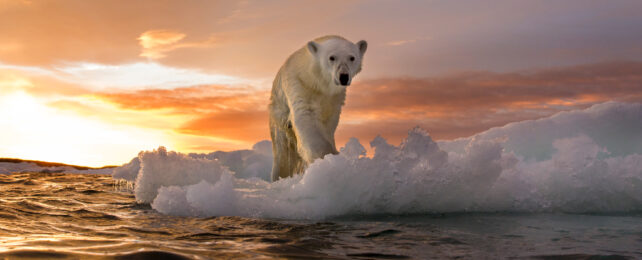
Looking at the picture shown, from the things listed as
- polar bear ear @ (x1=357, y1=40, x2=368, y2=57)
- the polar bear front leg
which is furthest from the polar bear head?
the polar bear front leg

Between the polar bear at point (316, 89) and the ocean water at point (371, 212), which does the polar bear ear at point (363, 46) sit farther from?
the ocean water at point (371, 212)

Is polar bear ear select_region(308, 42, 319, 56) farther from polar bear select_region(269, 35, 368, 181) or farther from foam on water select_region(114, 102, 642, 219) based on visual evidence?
foam on water select_region(114, 102, 642, 219)

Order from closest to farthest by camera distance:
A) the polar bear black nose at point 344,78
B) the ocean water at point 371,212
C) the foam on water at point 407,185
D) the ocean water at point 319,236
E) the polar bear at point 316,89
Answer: the ocean water at point 319,236
the ocean water at point 371,212
the foam on water at point 407,185
the polar bear black nose at point 344,78
the polar bear at point 316,89

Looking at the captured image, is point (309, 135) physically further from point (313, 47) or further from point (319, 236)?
point (319, 236)

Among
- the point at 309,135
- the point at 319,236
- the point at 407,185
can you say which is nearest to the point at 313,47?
the point at 309,135

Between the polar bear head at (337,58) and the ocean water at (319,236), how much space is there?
206cm

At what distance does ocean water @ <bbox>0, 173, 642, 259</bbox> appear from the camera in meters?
2.77

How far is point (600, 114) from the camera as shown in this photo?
10078 millimetres

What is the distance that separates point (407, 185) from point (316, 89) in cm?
233

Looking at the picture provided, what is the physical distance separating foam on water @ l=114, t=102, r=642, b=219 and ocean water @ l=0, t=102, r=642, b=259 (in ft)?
0.04

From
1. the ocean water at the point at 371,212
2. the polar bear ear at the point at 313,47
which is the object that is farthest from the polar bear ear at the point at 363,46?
the ocean water at the point at 371,212

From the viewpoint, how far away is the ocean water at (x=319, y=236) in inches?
109

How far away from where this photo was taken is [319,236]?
3.44 m

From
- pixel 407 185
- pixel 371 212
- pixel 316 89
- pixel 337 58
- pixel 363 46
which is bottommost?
pixel 371 212
